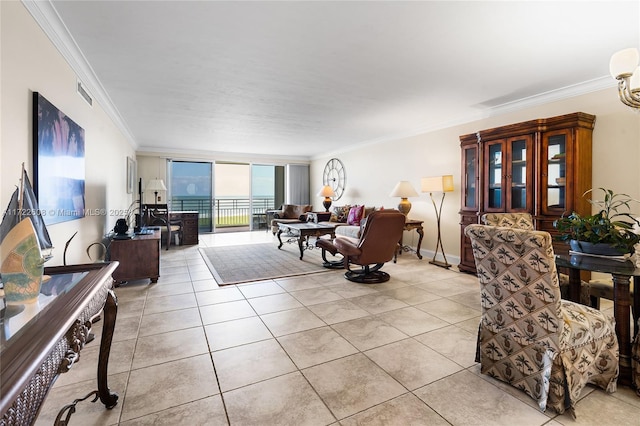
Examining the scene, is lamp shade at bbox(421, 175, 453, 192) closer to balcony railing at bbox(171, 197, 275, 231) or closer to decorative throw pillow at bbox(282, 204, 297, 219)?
decorative throw pillow at bbox(282, 204, 297, 219)

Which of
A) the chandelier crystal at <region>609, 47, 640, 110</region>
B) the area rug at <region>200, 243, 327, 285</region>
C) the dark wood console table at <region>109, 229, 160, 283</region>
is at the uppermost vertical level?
the chandelier crystal at <region>609, 47, 640, 110</region>

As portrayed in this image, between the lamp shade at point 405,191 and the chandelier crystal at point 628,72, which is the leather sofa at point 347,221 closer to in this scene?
the lamp shade at point 405,191

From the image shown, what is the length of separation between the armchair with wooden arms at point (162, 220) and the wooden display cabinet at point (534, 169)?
18.5ft

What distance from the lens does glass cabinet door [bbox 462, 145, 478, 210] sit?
4262 mm

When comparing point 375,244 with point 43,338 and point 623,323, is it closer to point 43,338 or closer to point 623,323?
→ point 623,323

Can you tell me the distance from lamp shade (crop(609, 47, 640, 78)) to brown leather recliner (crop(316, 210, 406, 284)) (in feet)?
7.20

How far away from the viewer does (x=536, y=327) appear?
63.5 inches

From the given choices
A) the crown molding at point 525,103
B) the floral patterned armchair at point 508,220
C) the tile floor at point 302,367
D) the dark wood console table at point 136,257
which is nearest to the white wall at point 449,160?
the crown molding at point 525,103

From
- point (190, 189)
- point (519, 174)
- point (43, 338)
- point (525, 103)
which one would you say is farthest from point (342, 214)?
point (43, 338)

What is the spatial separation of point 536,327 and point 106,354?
233cm

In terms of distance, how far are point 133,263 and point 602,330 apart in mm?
4351

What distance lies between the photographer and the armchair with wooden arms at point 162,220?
20.3 ft

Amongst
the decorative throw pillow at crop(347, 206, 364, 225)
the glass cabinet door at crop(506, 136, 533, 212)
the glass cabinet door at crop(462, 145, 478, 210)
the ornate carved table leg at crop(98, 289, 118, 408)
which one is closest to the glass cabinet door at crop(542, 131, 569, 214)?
the glass cabinet door at crop(506, 136, 533, 212)

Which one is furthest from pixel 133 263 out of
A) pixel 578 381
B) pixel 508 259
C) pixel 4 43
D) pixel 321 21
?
pixel 578 381
